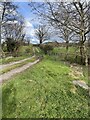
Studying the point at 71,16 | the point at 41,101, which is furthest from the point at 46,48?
the point at 41,101

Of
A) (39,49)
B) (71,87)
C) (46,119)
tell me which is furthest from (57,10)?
(39,49)

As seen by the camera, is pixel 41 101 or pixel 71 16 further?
pixel 71 16

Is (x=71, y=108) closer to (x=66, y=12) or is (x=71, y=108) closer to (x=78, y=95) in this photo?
(x=78, y=95)

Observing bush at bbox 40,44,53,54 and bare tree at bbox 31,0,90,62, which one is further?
bush at bbox 40,44,53,54

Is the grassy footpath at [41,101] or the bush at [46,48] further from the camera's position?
the bush at [46,48]

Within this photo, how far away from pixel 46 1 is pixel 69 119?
17.3 metres

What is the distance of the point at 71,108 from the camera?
1154cm

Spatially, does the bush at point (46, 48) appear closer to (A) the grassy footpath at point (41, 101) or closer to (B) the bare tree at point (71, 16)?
(B) the bare tree at point (71, 16)

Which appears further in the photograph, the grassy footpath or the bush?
the bush

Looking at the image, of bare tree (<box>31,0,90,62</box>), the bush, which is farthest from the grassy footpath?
the bush

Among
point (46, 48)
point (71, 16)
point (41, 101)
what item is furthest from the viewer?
point (46, 48)

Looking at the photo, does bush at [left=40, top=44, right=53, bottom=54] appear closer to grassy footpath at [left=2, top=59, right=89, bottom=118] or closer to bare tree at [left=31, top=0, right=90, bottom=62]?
bare tree at [left=31, top=0, right=90, bottom=62]

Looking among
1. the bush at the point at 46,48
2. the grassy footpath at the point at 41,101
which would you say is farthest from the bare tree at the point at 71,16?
the bush at the point at 46,48

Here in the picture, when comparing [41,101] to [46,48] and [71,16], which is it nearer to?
[71,16]
